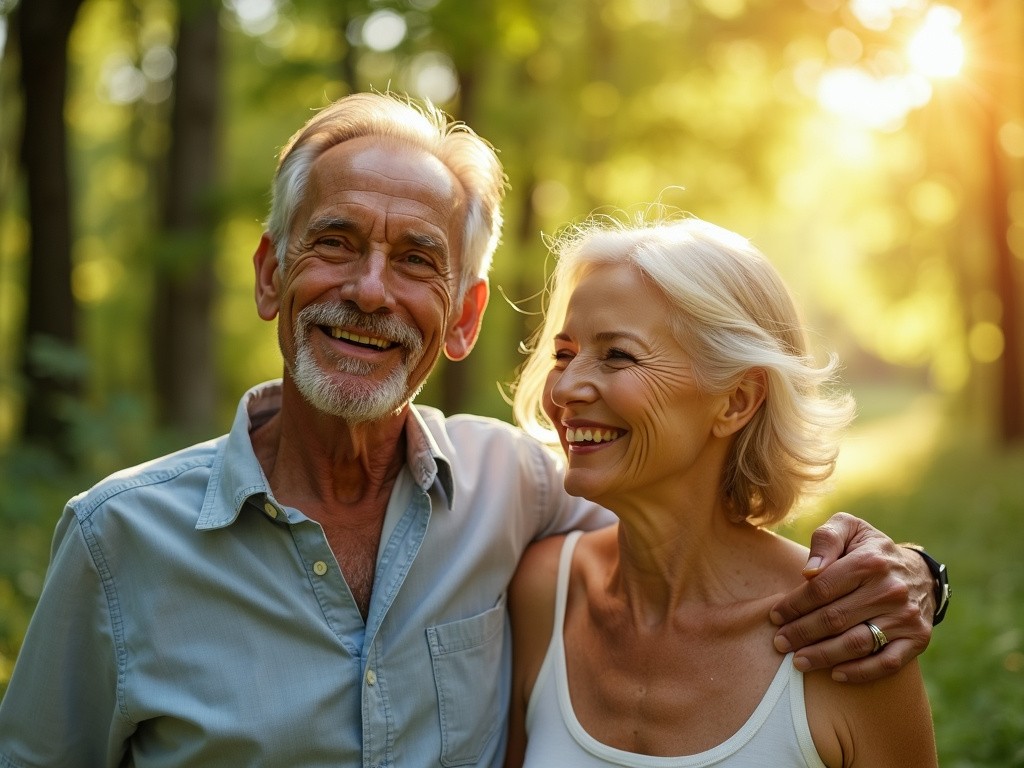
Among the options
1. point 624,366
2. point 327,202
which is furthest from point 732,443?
point 327,202

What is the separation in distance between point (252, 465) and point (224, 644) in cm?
46

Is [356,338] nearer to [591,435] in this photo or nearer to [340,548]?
[340,548]

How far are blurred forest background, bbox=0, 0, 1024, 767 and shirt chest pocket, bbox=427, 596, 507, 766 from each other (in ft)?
4.89

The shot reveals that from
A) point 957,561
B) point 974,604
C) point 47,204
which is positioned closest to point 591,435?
point 974,604

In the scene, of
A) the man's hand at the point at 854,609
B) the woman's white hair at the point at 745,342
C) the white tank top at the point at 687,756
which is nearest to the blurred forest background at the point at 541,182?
the woman's white hair at the point at 745,342

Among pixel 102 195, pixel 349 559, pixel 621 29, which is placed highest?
pixel 621 29

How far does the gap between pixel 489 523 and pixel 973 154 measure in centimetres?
1520

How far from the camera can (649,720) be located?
2.68 metres

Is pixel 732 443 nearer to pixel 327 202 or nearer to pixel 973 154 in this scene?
pixel 327 202

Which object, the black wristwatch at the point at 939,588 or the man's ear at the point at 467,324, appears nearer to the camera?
the black wristwatch at the point at 939,588

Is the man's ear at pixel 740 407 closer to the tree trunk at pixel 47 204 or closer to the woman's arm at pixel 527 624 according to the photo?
the woman's arm at pixel 527 624

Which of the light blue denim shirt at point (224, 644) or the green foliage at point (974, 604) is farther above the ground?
the light blue denim shirt at point (224, 644)

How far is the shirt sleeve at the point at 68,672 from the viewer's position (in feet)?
8.45

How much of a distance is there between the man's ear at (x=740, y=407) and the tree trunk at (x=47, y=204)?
7063 millimetres
